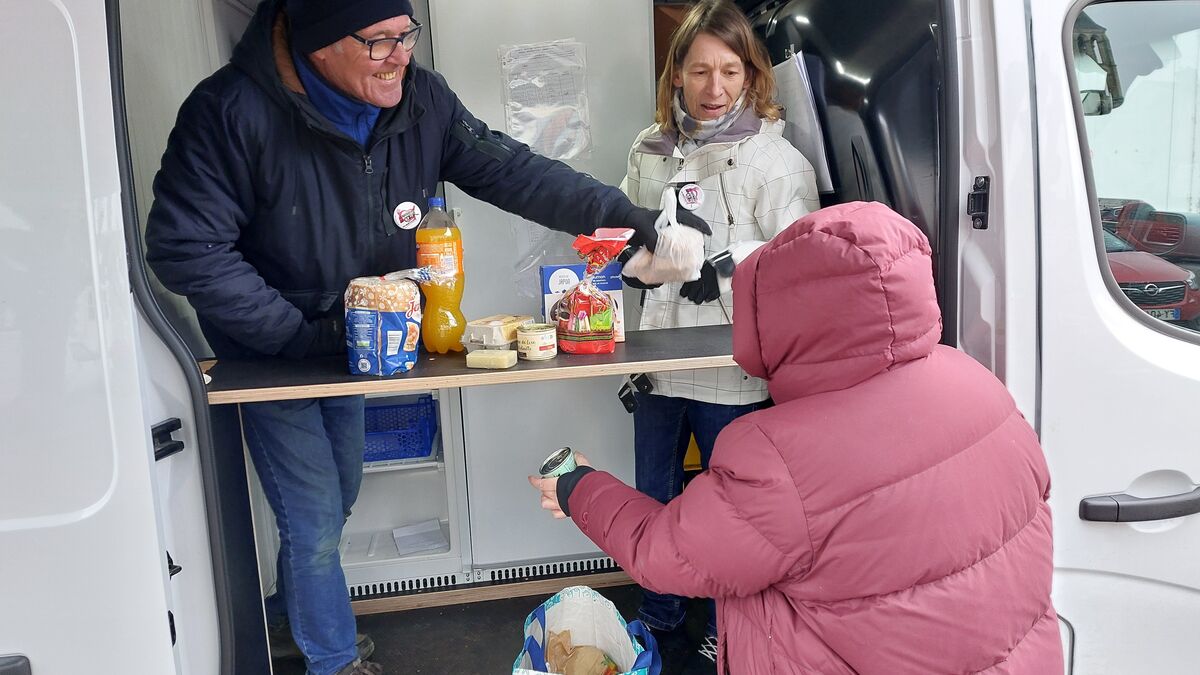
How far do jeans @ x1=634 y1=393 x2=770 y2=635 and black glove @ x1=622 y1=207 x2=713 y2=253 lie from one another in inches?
21.1

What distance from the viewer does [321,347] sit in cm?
176

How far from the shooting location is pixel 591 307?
169 centimetres

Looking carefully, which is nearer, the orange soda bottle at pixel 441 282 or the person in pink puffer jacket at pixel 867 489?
the person in pink puffer jacket at pixel 867 489

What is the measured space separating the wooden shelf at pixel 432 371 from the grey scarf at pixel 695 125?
2.10ft

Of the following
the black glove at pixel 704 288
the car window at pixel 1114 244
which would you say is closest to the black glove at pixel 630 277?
the black glove at pixel 704 288

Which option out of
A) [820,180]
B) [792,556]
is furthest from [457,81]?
[792,556]

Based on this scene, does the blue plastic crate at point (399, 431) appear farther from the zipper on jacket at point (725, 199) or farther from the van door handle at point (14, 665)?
the van door handle at point (14, 665)

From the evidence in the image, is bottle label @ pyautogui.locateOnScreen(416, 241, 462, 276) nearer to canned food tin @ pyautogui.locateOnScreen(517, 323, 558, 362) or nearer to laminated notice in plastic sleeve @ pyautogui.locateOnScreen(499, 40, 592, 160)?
canned food tin @ pyautogui.locateOnScreen(517, 323, 558, 362)

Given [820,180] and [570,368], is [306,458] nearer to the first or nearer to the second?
[570,368]

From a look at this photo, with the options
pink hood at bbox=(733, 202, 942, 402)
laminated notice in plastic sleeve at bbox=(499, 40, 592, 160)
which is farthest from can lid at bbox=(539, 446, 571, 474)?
laminated notice in plastic sleeve at bbox=(499, 40, 592, 160)

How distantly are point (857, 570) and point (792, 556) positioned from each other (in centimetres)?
9

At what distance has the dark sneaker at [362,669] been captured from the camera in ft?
6.70

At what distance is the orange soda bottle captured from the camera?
1.67 metres

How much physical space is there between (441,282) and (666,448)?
931 millimetres
